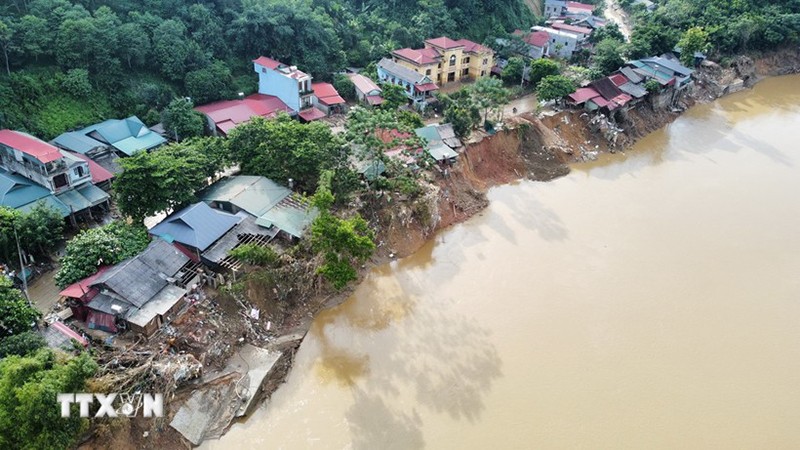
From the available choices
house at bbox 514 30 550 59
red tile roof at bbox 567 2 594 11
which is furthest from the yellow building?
red tile roof at bbox 567 2 594 11

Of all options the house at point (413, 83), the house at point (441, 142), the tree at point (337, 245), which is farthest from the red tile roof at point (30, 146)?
the house at point (413, 83)

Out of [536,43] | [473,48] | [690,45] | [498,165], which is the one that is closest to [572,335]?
[498,165]

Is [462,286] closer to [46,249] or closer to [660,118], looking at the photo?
[46,249]

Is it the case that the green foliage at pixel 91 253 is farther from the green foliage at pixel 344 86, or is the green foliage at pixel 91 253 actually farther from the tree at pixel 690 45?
the tree at pixel 690 45

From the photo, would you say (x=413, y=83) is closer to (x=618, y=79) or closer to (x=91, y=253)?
(x=618, y=79)

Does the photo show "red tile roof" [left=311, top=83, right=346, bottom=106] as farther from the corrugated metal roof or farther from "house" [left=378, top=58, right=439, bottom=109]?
the corrugated metal roof

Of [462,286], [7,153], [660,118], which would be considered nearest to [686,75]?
[660,118]

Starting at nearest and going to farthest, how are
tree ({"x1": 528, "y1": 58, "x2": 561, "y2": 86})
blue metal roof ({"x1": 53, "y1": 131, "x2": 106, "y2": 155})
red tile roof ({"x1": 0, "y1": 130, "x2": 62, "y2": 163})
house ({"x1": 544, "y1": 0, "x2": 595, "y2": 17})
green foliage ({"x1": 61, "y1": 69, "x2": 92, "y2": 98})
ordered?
red tile roof ({"x1": 0, "y1": 130, "x2": 62, "y2": 163})
blue metal roof ({"x1": 53, "y1": 131, "x2": 106, "y2": 155})
green foliage ({"x1": 61, "y1": 69, "x2": 92, "y2": 98})
tree ({"x1": 528, "y1": 58, "x2": 561, "y2": 86})
house ({"x1": 544, "y1": 0, "x2": 595, "y2": 17})
